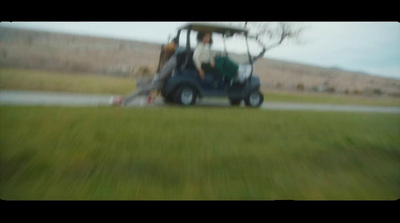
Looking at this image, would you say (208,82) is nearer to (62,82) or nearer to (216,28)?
(216,28)

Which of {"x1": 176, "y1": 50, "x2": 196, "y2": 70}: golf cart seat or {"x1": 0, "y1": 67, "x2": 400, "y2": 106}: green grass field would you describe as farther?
{"x1": 176, "y1": 50, "x2": 196, "y2": 70}: golf cart seat

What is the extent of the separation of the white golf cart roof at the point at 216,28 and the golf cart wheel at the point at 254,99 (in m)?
0.61

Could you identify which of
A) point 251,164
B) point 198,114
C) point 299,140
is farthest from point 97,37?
point 299,140

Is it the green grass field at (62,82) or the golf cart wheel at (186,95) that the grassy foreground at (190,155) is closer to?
the golf cart wheel at (186,95)

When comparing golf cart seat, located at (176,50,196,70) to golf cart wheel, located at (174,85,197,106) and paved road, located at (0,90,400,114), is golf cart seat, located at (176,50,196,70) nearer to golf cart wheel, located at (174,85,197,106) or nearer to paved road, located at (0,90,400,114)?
golf cart wheel, located at (174,85,197,106)

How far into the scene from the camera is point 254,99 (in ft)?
14.6

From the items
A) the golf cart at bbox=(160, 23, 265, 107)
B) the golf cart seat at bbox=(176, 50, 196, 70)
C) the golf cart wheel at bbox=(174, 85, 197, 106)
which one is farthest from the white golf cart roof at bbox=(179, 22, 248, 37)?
the golf cart wheel at bbox=(174, 85, 197, 106)

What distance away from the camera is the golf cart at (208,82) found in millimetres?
4250

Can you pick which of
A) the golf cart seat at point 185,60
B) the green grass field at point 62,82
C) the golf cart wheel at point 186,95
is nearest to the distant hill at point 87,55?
the green grass field at point 62,82

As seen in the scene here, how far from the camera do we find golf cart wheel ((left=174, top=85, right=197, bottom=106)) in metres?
4.29

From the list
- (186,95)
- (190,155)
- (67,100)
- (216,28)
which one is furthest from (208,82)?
(67,100)

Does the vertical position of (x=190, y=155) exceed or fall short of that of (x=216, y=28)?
it falls short

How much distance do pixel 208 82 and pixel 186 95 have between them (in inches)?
9.9
